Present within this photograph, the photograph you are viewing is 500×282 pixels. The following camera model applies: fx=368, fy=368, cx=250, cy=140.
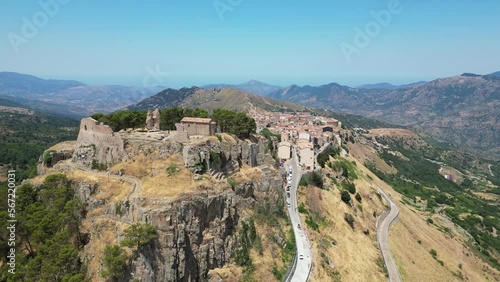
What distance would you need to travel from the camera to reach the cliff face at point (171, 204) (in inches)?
1583

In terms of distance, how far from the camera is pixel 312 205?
223 ft

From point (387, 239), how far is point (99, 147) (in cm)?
5437

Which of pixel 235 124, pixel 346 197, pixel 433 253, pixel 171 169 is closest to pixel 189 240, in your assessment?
pixel 171 169

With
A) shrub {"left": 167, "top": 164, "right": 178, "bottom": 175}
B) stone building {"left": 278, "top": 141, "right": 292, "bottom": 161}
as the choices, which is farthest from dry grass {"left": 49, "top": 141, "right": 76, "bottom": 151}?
stone building {"left": 278, "top": 141, "right": 292, "bottom": 161}

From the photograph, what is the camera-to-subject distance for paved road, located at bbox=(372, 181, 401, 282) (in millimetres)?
60344

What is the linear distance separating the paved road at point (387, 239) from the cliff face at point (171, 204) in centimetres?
2321

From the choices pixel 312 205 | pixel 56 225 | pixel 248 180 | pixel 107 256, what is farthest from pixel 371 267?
pixel 56 225

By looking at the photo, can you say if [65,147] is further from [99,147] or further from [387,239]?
[387,239]

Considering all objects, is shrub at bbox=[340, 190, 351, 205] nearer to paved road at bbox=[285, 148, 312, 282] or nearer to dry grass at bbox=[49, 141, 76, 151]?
paved road at bbox=[285, 148, 312, 282]

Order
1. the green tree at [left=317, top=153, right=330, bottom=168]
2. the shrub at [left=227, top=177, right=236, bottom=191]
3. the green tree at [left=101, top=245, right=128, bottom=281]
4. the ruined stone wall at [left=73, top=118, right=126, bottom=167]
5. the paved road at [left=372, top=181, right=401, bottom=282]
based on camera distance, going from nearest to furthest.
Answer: the green tree at [left=101, top=245, right=128, bottom=281], the ruined stone wall at [left=73, top=118, right=126, bottom=167], the shrub at [left=227, top=177, right=236, bottom=191], the paved road at [left=372, top=181, right=401, bottom=282], the green tree at [left=317, top=153, right=330, bottom=168]

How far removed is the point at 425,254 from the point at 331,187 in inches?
866

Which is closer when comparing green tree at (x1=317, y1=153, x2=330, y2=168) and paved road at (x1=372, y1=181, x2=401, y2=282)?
paved road at (x1=372, y1=181, x2=401, y2=282)

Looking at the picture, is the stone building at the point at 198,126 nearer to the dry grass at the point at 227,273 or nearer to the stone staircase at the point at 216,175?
the stone staircase at the point at 216,175

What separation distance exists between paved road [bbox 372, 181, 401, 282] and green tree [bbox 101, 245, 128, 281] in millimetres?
41597
